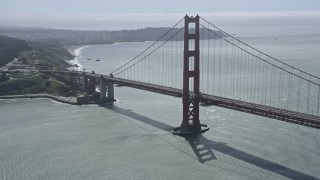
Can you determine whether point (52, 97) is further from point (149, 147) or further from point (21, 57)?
point (21, 57)

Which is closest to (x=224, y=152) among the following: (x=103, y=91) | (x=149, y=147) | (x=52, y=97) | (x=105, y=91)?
(x=149, y=147)

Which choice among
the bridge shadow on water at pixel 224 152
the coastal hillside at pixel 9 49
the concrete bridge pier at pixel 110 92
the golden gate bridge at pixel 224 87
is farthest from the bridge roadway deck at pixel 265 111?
the coastal hillside at pixel 9 49

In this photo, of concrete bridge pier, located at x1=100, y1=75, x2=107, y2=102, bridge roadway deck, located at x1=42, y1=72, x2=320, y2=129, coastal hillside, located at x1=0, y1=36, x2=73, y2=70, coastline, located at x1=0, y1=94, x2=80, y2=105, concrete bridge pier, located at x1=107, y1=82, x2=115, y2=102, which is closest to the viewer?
bridge roadway deck, located at x1=42, y1=72, x2=320, y2=129

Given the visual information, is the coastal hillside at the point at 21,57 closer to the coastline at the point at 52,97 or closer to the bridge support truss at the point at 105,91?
the coastline at the point at 52,97

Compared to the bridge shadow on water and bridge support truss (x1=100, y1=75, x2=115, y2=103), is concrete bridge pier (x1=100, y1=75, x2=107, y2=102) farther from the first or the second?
the bridge shadow on water

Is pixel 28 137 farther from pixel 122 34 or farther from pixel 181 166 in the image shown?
pixel 122 34

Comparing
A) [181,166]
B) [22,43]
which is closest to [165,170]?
[181,166]

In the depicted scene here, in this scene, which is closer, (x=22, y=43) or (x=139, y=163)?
(x=139, y=163)

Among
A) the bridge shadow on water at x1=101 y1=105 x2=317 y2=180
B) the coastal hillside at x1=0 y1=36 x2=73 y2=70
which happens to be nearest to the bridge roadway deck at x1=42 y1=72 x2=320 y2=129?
the bridge shadow on water at x1=101 y1=105 x2=317 y2=180

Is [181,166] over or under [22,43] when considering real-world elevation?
under

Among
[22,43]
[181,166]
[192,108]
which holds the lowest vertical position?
[181,166]
